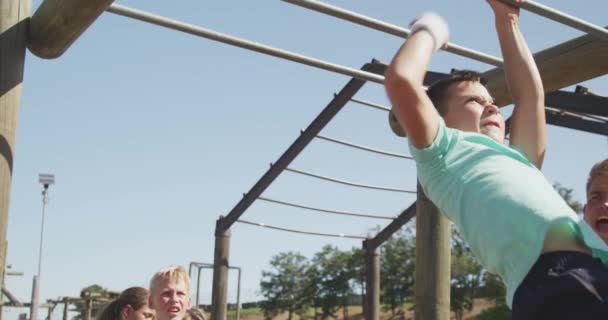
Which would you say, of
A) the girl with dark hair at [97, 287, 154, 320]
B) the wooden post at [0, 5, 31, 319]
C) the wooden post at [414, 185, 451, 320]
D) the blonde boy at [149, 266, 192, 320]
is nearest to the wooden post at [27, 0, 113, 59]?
the wooden post at [0, 5, 31, 319]

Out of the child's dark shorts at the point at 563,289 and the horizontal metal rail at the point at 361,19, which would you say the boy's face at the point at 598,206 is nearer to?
the horizontal metal rail at the point at 361,19

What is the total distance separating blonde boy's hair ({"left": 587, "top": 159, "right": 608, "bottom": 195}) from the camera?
234cm

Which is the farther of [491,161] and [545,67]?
[545,67]

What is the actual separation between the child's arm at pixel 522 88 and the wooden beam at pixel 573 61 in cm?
170

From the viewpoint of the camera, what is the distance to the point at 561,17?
A: 2736mm

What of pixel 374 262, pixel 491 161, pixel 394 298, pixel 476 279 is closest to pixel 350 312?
pixel 394 298

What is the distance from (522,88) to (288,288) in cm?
3392

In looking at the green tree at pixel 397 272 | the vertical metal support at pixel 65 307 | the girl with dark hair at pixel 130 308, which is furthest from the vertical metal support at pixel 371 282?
the green tree at pixel 397 272

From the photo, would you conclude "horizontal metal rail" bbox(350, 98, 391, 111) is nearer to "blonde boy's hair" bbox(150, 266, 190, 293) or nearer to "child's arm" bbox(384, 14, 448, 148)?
"blonde boy's hair" bbox(150, 266, 190, 293)

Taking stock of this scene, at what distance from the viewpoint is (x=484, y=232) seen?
4.76 feet

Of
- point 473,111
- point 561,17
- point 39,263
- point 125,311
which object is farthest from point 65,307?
point 473,111

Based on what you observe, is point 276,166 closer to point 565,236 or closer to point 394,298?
point 565,236

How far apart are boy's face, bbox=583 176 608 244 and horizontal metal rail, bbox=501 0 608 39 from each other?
0.56m

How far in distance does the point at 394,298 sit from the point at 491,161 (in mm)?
32076
